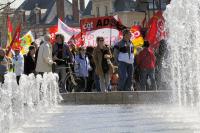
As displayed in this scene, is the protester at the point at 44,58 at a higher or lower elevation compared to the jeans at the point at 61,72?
higher

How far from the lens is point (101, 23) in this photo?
25594mm

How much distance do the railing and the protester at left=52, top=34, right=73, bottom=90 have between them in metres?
0.79

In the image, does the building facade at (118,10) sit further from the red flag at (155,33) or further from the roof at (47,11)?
the red flag at (155,33)

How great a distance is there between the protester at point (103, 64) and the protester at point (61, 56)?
720 millimetres

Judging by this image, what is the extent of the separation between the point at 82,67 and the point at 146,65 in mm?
1615

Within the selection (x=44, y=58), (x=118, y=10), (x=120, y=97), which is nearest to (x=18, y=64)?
(x=44, y=58)

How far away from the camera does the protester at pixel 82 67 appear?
1917cm

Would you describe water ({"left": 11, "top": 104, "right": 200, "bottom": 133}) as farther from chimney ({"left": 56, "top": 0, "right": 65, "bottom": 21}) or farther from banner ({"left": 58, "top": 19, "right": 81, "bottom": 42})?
chimney ({"left": 56, "top": 0, "right": 65, "bottom": 21})

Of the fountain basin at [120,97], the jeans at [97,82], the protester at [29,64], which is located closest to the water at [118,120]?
the fountain basin at [120,97]

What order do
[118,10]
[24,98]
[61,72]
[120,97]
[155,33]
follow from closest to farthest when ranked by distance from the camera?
1. [24,98]
2. [120,97]
3. [61,72]
4. [155,33]
5. [118,10]

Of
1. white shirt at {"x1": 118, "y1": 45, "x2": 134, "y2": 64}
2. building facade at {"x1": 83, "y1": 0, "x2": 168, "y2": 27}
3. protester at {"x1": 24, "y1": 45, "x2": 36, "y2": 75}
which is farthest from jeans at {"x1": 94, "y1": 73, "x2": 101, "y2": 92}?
building facade at {"x1": 83, "y1": 0, "x2": 168, "y2": 27}

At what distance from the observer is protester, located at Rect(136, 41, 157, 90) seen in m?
18.8

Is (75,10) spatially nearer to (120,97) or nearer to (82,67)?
(82,67)

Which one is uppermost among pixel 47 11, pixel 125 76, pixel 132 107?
pixel 47 11
